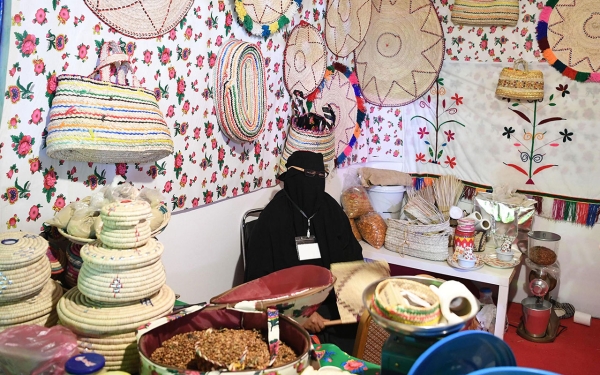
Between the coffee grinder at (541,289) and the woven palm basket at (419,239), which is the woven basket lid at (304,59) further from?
the coffee grinder at (541,289)

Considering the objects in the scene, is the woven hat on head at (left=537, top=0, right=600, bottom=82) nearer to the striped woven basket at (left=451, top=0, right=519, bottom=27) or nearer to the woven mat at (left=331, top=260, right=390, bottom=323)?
the striped woven basket at (left=451, top=0, right=519, bottom=27)

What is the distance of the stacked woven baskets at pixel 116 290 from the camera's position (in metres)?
1.15

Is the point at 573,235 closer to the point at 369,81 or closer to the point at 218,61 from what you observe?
the point at 369,81

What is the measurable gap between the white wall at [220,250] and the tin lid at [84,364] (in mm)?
994

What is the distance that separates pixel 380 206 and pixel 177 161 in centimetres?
172

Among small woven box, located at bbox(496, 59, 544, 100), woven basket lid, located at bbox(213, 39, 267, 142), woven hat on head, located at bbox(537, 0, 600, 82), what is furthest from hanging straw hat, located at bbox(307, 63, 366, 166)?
woven hat on head, located at bbox(537, 0, 600, 82)

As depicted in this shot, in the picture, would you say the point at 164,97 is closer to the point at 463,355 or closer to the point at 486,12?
the point at 463,355

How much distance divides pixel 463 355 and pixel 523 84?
2.77m

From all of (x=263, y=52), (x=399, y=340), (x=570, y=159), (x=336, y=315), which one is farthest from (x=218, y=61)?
(x=570, y=159)

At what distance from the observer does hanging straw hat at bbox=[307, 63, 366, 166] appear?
320 cm

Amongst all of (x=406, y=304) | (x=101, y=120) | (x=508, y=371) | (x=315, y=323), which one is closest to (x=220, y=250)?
(x=315, y=323)

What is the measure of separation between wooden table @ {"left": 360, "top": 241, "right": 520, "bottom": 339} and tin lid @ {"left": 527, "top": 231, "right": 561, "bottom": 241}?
0.33 metres

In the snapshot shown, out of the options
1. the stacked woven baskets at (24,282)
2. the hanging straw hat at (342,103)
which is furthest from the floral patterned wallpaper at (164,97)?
the stacked woven baskets at (24,282)

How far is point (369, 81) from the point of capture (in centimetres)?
365
